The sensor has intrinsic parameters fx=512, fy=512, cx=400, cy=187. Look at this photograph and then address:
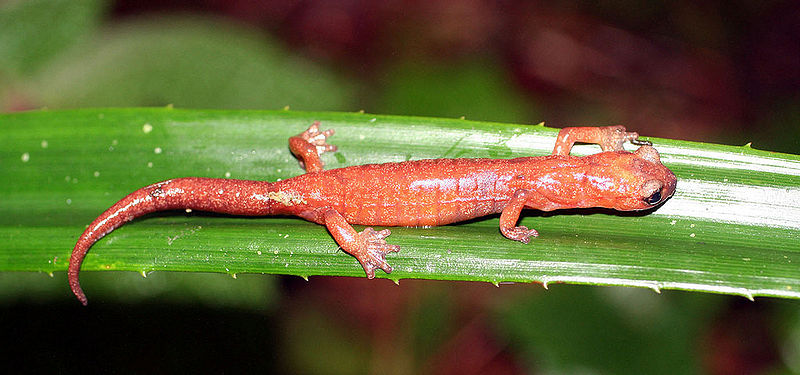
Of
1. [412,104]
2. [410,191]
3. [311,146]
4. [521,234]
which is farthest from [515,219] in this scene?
[412,104]

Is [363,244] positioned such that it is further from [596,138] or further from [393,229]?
[596,138]

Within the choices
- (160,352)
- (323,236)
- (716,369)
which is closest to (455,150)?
(323,236)

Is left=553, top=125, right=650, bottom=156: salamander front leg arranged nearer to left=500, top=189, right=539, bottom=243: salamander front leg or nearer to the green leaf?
the green leaf

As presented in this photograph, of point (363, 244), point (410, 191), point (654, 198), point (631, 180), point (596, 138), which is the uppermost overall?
point (596, 138)

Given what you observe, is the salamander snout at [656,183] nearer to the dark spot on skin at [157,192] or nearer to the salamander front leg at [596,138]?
the salamander front leg at [596,138]

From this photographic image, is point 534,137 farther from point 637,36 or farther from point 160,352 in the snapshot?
point 637,36

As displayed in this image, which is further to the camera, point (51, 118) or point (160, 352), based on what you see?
point (160, 352)
